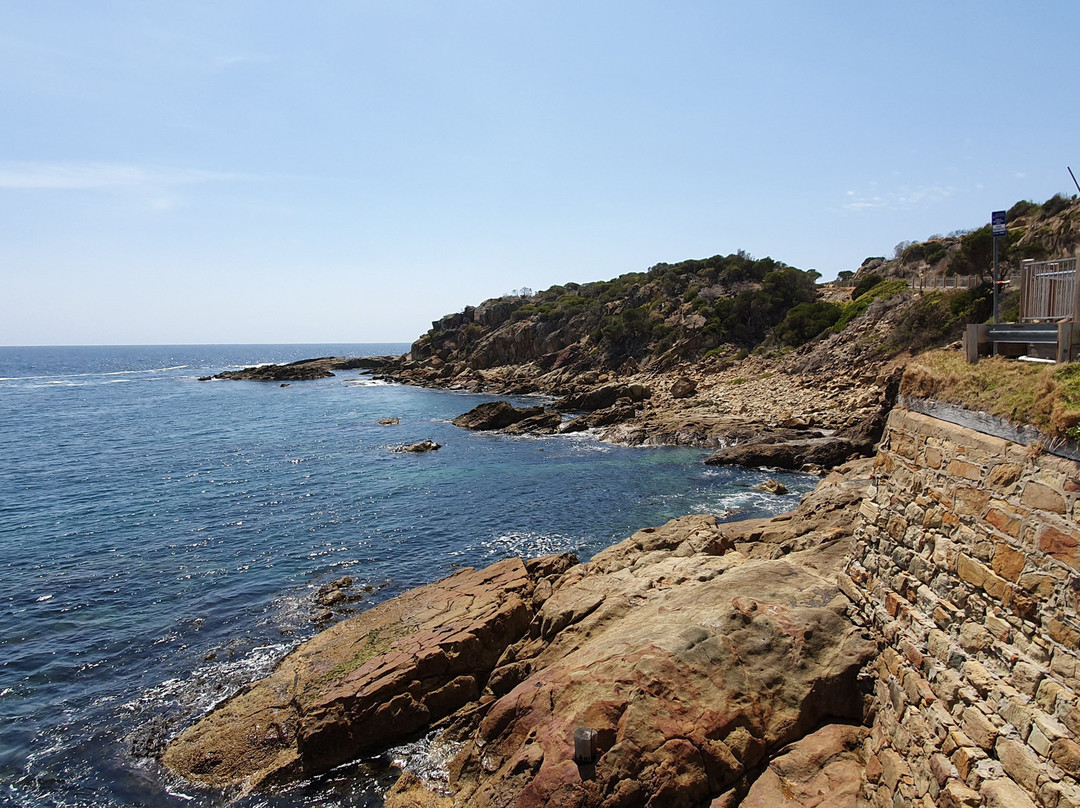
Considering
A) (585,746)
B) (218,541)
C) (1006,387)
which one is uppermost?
(1006,387)

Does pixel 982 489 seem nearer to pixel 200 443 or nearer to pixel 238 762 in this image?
pixel 238 762

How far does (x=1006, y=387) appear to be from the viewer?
296 inches

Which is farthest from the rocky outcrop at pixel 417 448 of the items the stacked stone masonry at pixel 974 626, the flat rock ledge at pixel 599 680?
the stacked stone masonry at pixel 974 626

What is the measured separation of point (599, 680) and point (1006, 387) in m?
6.97

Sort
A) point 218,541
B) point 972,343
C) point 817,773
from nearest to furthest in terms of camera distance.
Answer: point 817,773 → point 972,343 → point 218,541

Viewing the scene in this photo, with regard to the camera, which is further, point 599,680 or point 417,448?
point 417,448

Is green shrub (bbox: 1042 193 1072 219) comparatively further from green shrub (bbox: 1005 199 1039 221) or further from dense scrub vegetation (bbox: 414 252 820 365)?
dense scrub vegetation (bbox: 414 252 820 365)

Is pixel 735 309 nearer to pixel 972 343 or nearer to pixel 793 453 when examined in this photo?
pixel 793 453

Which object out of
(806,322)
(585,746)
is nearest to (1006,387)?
(585,746)

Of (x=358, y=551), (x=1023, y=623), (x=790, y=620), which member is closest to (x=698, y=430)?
(x=358, y=551)

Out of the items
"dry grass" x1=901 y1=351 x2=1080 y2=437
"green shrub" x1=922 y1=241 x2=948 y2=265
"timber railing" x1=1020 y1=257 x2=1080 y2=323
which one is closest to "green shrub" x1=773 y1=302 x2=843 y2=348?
"green shrub" x1=922 y1=241 x2=948 y2=265

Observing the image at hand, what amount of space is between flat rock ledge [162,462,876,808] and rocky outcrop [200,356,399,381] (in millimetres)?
94895

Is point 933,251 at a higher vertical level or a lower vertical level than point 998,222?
higher

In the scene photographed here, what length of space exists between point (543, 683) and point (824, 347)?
4699 centimetres
